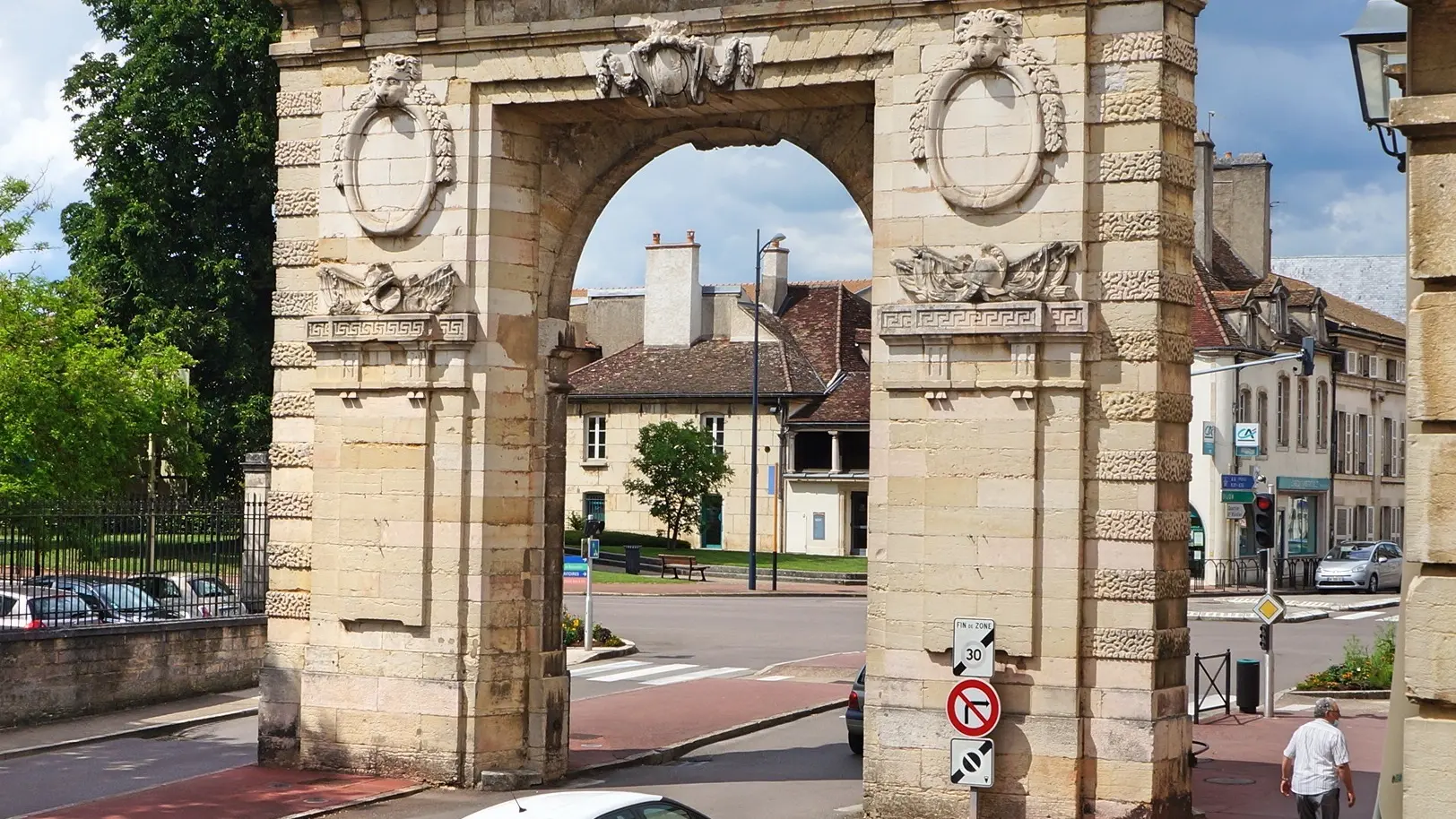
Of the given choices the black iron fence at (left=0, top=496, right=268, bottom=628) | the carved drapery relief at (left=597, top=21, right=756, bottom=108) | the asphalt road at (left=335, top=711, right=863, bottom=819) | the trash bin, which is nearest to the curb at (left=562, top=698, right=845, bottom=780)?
the asphalt road at (left=335, top=711, right=863, bottom=819)

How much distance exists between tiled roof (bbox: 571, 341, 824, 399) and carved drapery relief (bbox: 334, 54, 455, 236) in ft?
146

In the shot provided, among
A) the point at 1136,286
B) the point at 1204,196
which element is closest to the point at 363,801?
the point at 1136,286

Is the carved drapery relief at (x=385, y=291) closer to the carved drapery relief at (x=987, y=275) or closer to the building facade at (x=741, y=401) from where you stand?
the carved drapery relief at (x=987, y=275)

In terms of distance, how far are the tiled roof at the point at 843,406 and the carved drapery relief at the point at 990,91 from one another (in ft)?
147

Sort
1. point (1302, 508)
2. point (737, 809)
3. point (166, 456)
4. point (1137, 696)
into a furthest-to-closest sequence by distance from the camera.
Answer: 1. point (1302, 508)
2. point (166, 456)
3. point (737, 809)
4. point (1137, 696)

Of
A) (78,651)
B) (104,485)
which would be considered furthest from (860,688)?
(104,485)

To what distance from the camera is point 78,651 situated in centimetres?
2292

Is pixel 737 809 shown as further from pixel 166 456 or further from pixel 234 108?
pixel 234 108

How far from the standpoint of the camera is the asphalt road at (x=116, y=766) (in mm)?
17828

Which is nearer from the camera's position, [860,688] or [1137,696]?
[1137,696]

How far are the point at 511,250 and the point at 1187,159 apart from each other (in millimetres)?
6926

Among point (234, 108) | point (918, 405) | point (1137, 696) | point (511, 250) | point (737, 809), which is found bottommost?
point (737, 809)

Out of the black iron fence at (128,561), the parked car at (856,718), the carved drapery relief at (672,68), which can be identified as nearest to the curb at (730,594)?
the black iron fence at (128,561)

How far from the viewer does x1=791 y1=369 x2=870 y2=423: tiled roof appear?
61312 millimetres
